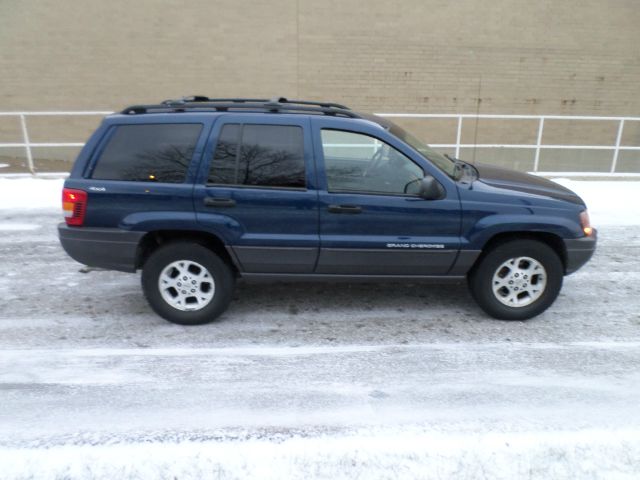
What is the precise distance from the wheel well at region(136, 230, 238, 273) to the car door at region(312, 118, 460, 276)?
2.72 feet

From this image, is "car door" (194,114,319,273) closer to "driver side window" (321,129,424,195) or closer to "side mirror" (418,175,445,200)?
"driver side window" (321,129,424,195)

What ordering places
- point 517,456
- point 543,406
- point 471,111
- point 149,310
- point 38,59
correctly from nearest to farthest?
1. point 517,456
2. point 543,406
3. point 149,310
4. point 38,59
5. point 471,111

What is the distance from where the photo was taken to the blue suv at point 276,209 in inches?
152

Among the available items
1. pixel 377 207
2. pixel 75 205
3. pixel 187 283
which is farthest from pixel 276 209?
pixel 75 205

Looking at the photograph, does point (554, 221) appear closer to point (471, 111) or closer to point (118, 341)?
point (118, 341)

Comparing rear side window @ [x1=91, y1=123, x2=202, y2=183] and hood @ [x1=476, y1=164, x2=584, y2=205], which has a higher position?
rear side window @ [x1=91, y1=123, x2=202, y2=183]

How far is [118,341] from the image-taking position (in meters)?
3.83

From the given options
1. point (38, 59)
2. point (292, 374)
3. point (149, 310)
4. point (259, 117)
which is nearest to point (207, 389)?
point (292, 374)

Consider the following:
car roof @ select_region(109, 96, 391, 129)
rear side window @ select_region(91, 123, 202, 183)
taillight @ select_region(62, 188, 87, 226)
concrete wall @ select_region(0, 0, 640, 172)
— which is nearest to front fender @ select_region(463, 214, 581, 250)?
car roof @ select_region(109, 96, 391, 129)

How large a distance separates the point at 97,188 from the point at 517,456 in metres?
3.51

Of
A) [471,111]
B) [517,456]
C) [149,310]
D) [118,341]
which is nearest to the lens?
[517,456]

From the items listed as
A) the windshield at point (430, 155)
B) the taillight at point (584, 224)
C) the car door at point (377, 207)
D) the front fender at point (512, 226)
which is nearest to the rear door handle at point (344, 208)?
the car door at point (377, 207)

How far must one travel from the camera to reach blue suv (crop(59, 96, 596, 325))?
12.6ft

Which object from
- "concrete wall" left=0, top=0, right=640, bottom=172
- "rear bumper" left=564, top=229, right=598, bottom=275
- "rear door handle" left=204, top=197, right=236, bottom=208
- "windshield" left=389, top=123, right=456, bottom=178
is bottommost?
"rear bumper" left=564, top=229, right=598, bottom=275
